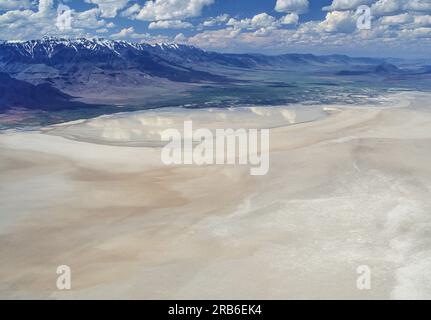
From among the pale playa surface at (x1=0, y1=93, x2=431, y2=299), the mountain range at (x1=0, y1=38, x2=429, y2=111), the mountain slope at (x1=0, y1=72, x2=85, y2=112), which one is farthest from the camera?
the mountain range at (x1=0, y1=38, x2=429, y2=111)

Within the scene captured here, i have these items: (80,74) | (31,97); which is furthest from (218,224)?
(80,74)

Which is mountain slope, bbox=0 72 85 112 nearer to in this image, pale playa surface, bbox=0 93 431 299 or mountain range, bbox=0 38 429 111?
mountain range, bbox=0 38 429 111

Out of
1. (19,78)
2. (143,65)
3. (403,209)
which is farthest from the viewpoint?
(143,65)

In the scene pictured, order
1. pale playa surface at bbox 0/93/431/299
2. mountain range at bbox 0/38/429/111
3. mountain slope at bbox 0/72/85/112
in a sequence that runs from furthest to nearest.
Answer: mountain range at bbox 0/38/429/111 → mountain slope at bbox 0/72/85/112 → pale playa surface at bbox 0/93/431/299

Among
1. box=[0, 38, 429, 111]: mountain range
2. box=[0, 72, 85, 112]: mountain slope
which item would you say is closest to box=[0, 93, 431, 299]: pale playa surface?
box=[0, 72, 85, 112]: mountain slope

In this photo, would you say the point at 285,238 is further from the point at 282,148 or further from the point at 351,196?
the point at 282,148

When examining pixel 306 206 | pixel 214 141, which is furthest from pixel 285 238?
pixel 214 141
